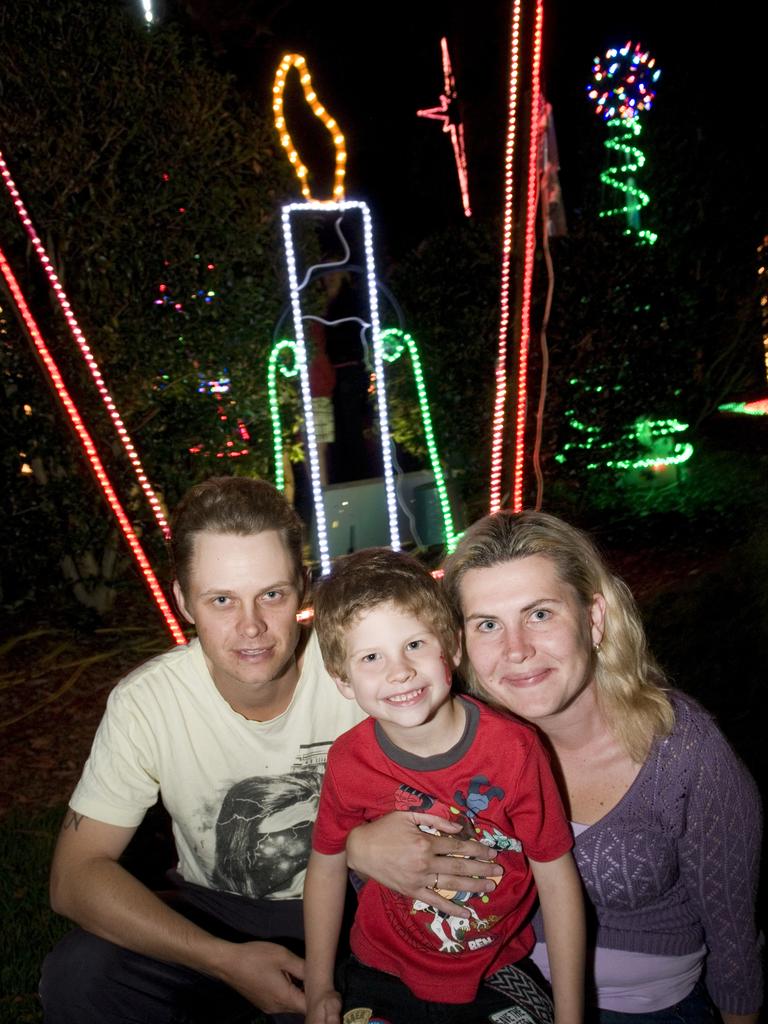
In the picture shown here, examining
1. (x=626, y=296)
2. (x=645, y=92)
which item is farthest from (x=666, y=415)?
(x=645, y=92)

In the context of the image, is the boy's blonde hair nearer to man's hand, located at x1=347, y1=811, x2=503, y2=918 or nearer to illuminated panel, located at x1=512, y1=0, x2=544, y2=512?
man's hand, located at x1=347, y1=811, x2=503, y2=918

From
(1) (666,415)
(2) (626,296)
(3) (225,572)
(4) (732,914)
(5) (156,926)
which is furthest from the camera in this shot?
(1) (666,415)

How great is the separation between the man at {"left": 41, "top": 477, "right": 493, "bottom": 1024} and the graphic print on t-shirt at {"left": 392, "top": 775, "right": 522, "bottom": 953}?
0.40 metres

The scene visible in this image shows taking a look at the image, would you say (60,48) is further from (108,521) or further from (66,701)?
(66,701)

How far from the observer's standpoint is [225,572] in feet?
7.02

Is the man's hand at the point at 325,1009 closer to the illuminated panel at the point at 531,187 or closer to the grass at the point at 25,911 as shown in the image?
the grass at the point at 25,911

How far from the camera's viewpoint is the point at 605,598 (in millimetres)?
1984

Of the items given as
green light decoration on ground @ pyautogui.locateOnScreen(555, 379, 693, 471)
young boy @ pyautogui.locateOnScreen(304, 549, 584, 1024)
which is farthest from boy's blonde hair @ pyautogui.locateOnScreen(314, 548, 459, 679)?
green light decoration on ground @ pyautogui.locateOnScreen(555, 379, 693, 471)

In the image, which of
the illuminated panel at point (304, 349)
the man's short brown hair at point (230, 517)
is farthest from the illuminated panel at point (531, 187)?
the man's short brown hair at point (230, 517)

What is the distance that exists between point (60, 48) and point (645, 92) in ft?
17.3

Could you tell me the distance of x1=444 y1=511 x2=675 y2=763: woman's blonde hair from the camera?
188cm

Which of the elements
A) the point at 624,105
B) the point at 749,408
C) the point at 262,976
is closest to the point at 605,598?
the point at 262,976

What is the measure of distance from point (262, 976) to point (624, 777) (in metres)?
0.93

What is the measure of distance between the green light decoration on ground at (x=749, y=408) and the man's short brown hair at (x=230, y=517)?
9.67m
